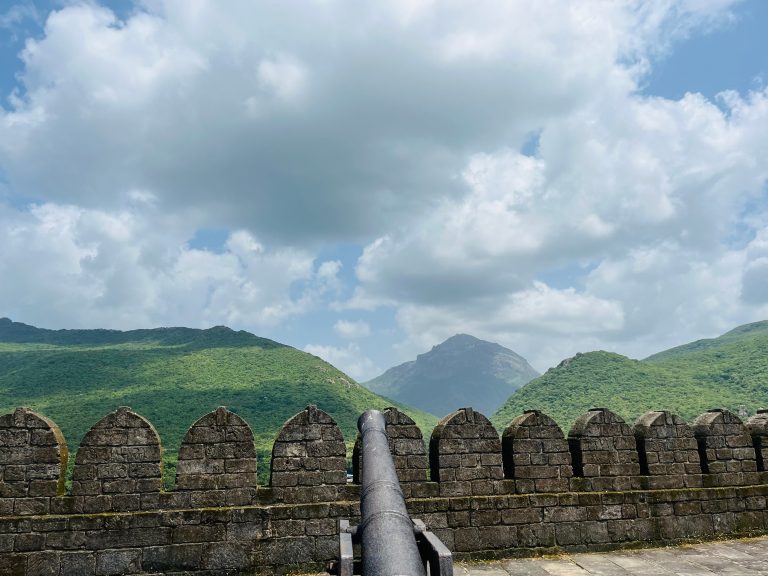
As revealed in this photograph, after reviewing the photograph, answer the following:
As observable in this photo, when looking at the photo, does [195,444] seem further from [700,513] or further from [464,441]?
[700,513]

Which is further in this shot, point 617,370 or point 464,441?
point 617,370

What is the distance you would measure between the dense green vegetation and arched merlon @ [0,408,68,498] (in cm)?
4665

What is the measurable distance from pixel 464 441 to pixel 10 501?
17.1ft

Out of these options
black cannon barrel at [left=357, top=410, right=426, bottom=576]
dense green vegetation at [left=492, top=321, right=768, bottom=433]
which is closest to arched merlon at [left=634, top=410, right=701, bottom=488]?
black cannon barrel at [left=357, top=410, right=426, bottom=576]

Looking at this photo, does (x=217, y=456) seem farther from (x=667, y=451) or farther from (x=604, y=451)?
(x=667, y=451)

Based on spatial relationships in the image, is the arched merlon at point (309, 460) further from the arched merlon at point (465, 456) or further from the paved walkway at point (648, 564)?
the paved walkway at point (648, 564)

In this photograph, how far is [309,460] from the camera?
6.75 m

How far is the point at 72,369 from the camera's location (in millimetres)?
59125

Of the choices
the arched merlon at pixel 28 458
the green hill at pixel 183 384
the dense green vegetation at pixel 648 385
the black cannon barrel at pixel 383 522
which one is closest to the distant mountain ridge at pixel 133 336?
the green hill at pixel 183 384

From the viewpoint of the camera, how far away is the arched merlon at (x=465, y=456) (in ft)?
23.2

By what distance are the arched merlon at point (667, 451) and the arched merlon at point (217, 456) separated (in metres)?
5.30

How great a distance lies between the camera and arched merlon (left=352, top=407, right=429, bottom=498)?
22.7ft

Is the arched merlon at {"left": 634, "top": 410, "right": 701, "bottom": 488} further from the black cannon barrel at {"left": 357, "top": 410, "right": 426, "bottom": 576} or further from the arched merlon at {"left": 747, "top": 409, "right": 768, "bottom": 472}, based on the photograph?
the black cannon barrel at {"left": 357, "top": 410, "right": 426, "bottom": 576}

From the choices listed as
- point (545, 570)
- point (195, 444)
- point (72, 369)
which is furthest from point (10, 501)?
point (72, 369)
